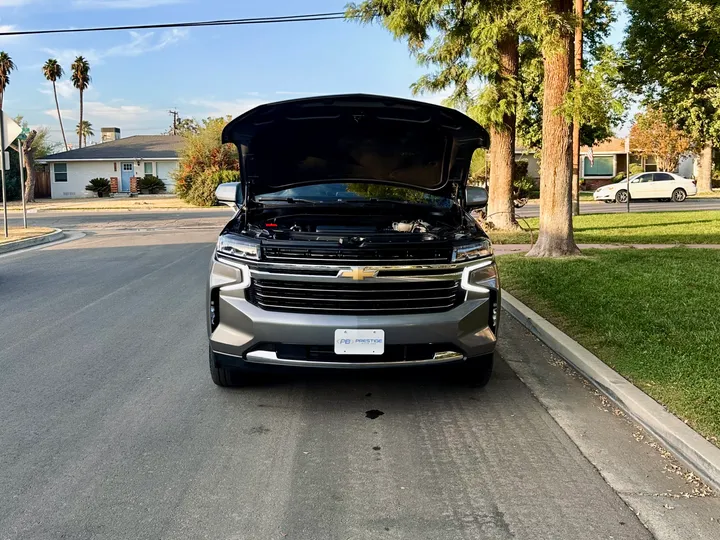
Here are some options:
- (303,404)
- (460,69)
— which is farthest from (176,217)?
(303,404)

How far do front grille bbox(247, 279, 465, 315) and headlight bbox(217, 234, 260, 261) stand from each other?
0.18 metres

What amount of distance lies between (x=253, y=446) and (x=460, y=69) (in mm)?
15106

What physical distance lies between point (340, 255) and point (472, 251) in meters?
0.92

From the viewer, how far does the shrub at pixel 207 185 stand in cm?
3416

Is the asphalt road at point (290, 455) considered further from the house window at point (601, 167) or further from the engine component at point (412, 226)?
the house window at point (601, 167)

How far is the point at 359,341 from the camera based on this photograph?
4324 millimetres

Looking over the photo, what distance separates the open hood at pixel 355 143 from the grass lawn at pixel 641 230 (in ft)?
29.6

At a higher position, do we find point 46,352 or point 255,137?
point 255,137

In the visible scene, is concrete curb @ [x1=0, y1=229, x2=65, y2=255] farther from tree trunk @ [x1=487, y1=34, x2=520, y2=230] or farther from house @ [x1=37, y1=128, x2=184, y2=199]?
house @ [x1=37, y1=128, x2=184, y2=199]

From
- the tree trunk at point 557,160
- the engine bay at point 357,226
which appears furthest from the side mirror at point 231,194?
the tree trunk at point 557,160

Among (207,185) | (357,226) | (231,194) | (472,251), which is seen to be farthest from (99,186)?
(472,251)

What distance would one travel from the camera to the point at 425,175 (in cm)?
636

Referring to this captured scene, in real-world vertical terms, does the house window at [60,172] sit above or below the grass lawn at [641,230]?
above

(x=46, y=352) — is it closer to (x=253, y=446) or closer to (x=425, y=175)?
(x=253, y=446)
